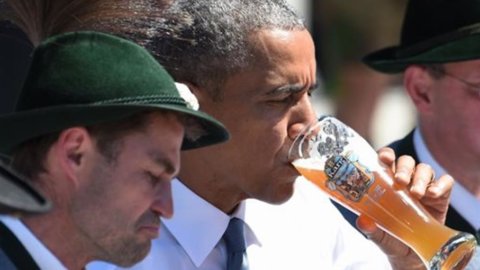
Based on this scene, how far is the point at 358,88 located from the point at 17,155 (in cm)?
550

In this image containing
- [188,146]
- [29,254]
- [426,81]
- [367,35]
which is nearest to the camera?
[29,254]

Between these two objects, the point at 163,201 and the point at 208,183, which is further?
the point at 208,183

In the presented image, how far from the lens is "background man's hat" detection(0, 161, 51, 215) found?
231cm

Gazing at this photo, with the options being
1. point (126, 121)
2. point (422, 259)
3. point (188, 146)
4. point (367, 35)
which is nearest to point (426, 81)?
point (422, 259)

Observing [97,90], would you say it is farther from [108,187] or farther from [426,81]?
[426,81]

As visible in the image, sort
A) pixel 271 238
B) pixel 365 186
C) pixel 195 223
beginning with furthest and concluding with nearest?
pixel 271 238, pixel 195 223, pixel 365 186

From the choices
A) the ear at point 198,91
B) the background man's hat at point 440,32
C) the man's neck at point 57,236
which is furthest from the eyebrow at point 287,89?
the background man's hat at point 440,32

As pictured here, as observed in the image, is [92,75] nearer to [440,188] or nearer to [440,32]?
[440,188]

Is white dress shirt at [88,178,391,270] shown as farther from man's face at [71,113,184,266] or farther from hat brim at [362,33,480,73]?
hat brim at [362,33,480,73]

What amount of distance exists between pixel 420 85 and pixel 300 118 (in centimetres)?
141

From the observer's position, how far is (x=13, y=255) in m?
2.99

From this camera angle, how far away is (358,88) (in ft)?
27.9

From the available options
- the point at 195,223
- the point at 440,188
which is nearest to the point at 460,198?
the point at 440,188

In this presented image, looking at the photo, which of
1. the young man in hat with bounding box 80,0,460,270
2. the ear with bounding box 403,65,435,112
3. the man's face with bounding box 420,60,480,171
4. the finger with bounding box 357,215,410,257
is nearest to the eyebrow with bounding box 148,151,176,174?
the young man in hat with bounding box 80,0,460,270
